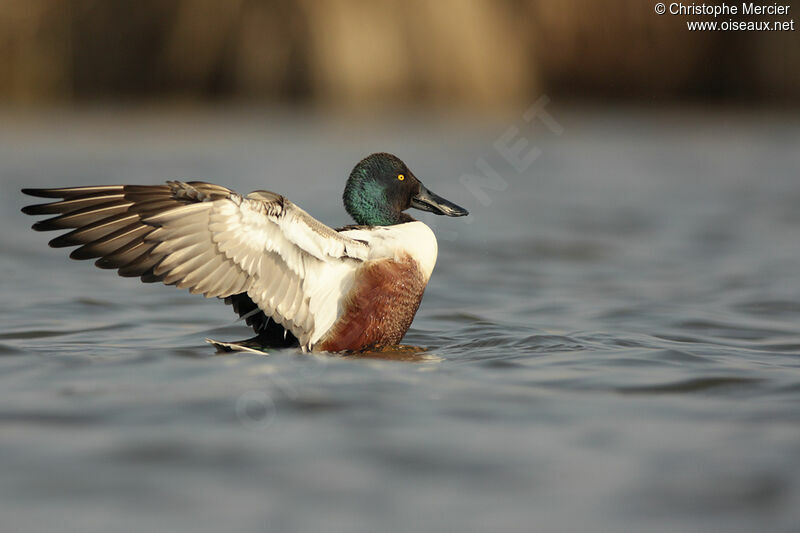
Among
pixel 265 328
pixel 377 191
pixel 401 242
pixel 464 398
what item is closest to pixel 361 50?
pixel 377 191

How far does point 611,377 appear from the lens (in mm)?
3971

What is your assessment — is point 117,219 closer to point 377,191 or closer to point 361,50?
point 377,191

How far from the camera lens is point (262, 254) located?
422cm

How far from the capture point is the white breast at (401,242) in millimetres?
4535

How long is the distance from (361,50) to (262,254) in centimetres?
871

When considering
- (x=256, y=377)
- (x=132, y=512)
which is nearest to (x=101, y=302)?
(x=256, y=377)

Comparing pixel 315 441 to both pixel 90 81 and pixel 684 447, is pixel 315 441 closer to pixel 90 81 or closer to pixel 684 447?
pixel 684 447

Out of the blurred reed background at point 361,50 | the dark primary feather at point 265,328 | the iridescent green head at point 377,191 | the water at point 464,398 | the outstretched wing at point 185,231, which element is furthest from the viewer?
the blurred reed background at point 361,50

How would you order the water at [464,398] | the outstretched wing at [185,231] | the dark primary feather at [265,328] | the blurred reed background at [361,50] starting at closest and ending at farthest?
the water at [464,398] → the outstretched wing at [185,231] → the dark primary feather at [265,328] → the blurred reed background at [361,50]

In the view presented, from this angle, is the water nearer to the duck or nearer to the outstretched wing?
the duck

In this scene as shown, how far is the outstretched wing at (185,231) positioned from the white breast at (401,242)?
368 millimetres

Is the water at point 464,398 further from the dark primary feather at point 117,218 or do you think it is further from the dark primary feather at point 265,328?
the dark primary feather at point 117,218

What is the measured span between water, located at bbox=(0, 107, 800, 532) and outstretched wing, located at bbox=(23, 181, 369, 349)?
0.38 m

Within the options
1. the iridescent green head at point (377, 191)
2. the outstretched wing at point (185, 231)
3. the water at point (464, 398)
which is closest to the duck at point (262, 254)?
the outstretched wing at point (185, 231)
